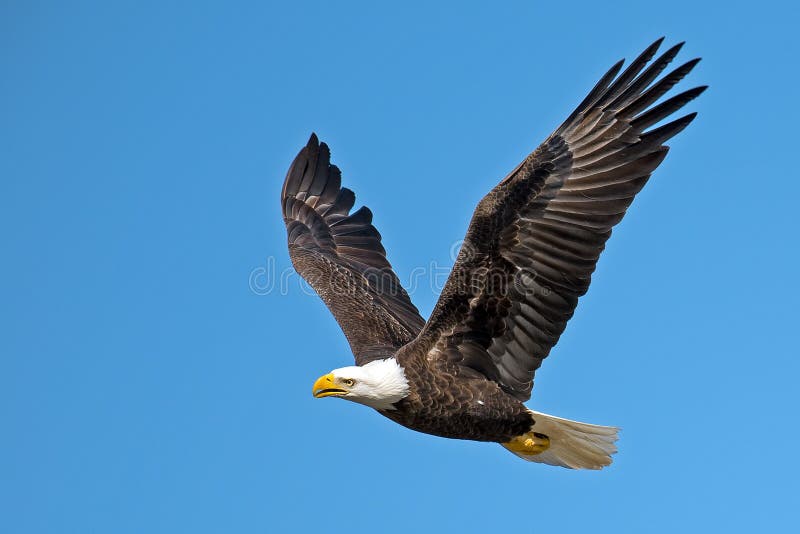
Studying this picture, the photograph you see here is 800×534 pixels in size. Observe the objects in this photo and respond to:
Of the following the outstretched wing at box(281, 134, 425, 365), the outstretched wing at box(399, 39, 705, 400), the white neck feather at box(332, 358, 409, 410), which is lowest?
the white neck feather at box(332, 358, 409, 410)

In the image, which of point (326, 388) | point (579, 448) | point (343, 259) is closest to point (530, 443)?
point (579, 448)

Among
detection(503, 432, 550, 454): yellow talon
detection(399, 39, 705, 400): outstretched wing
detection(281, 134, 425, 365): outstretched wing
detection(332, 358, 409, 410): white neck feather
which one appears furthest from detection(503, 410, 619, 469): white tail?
detection(281, 134, 425, 365): outstretched wing

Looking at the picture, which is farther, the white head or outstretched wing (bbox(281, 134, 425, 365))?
outstretched wing (bbox(281, 134, 425, 365))

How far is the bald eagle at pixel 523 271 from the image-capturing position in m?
9.62

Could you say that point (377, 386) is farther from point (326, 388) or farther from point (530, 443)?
point (530, 443)

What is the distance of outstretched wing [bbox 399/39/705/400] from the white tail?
120 cm

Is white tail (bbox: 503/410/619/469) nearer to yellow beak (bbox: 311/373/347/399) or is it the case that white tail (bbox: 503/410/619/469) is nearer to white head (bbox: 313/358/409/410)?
white head (bbox: 313/358/409/410)

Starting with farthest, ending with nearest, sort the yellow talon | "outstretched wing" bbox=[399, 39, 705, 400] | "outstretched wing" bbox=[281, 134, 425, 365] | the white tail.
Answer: "outstretched wing" bbox=[281, 134, 425, 365] → the white tail → the yellow talon → "outstretched wing" bbox=[399, 39, 705, 400]

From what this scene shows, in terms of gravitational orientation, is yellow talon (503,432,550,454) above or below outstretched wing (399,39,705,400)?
below

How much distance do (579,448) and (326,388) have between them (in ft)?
7.98

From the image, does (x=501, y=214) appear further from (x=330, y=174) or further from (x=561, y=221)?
(x=330, y=174)

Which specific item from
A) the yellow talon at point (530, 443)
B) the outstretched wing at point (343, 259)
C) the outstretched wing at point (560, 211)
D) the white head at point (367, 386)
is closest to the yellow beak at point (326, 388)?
the white head at point (367, 386)

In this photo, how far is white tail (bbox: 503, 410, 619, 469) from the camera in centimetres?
1070

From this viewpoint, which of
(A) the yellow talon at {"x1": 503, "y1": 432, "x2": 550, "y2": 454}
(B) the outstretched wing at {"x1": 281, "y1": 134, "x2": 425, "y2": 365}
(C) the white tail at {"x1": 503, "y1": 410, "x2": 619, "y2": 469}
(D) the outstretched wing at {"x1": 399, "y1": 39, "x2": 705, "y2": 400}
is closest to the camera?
(D) the outstretched wing at {"x1": 399, "y1": 39, "x2": 705, "y2": 400}
